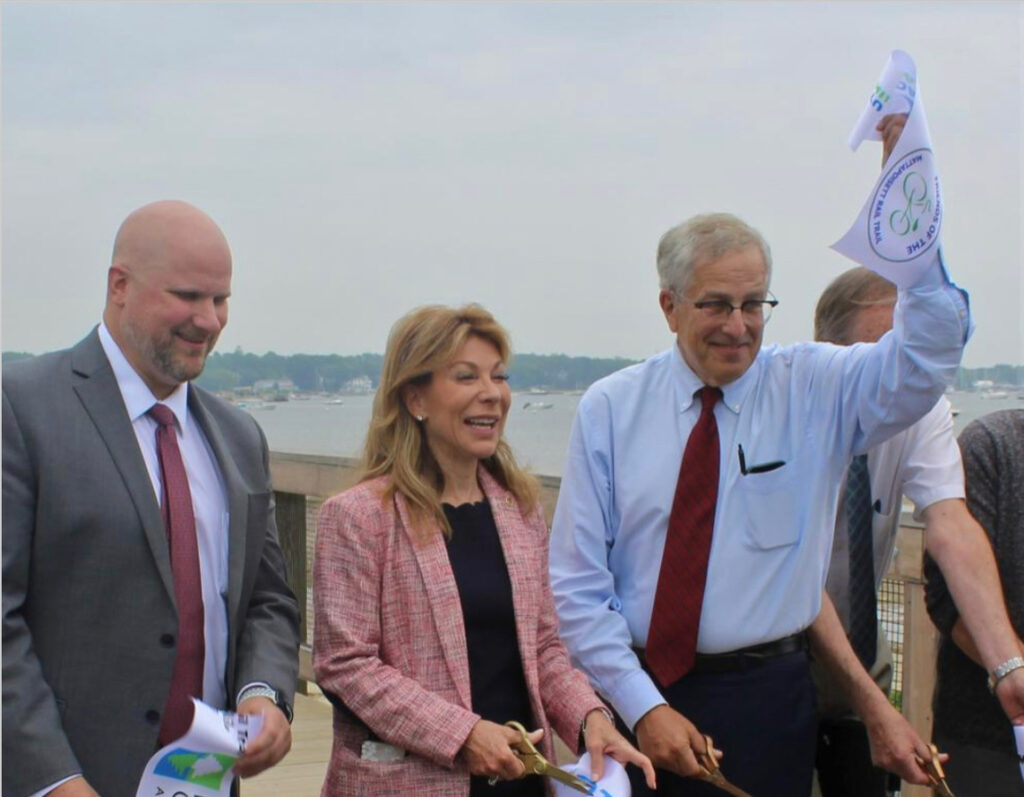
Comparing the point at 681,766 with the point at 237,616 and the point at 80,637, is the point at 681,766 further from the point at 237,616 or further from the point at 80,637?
the point at 80,637

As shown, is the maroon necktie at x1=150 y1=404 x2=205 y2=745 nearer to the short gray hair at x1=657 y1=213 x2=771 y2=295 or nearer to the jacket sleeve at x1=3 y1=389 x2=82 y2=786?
the jacket sleeve at x1=3 y1=389 x2=82 y2=786

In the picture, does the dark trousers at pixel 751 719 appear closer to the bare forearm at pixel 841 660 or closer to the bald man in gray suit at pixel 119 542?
the bare forearm at pixel 841 660

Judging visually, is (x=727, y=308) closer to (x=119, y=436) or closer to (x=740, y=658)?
(x=740, y=658)

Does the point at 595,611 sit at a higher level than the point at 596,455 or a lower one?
Result: lower

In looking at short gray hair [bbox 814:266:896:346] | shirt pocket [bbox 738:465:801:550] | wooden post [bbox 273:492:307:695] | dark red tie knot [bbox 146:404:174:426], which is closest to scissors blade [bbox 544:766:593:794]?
shirt pocket [bbox 738:465:801:550]

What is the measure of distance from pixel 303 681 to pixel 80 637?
4.62 m

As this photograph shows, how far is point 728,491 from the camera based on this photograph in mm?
3461

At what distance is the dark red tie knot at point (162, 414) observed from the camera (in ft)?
10.3

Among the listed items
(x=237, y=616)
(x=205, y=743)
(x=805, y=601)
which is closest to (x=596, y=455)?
(x=805, y=601)

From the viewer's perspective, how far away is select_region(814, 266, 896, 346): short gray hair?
3.82 metres

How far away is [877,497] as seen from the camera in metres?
3.72

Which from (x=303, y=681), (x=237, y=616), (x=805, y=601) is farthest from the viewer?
(x=303, y=681)

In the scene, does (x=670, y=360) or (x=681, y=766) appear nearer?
(x=681, y=766)

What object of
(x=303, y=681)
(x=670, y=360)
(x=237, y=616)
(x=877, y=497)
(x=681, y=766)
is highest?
(x=670, y=360)
